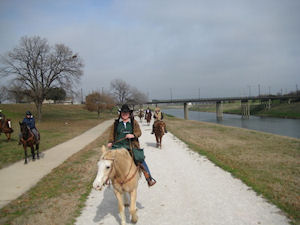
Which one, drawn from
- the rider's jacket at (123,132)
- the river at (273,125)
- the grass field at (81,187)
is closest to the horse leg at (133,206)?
the rider's jacket at (123,132)

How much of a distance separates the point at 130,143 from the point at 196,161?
527 centimetres

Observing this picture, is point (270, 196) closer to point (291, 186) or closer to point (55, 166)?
point (291, 186)

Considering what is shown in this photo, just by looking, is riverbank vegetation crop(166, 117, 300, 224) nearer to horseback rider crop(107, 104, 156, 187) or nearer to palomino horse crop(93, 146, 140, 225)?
Result: horseback rider crop(107, 104, 156, 187)

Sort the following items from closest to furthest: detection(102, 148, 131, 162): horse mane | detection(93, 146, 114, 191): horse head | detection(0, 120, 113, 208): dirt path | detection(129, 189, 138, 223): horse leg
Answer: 1. detection(93, 146, 114, 191): horse head
2. detection(102, 148, 131, 162): horse mane
3. detection(129, 189, 138, 223): horse leg
4. detection(0, 120, 113, 208): dirt path

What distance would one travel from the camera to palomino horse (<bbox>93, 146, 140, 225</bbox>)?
11.0 ft

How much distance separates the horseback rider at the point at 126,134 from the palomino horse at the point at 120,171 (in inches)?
22.6

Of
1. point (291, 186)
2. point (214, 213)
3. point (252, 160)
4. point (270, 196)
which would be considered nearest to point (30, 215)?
point (214, 213)

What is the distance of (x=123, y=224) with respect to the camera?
13.5 ft

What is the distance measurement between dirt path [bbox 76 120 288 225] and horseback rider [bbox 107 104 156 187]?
782 mm

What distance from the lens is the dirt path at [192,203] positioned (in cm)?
437

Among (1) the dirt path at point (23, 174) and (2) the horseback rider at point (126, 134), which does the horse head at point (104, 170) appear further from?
(1) the dirt path at point (23, 174)

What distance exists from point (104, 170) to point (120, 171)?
0.60m

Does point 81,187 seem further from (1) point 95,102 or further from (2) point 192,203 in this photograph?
(1) point 95,102

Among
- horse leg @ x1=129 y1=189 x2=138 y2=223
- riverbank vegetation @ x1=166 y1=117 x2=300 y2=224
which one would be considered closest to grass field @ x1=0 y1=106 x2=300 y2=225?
riverbank vegetation @ x1=166 y1=117 x2=300 y2=224
